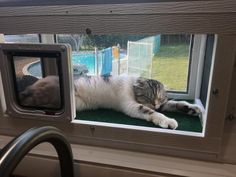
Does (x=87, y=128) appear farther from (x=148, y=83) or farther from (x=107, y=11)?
(x=107, y=11)

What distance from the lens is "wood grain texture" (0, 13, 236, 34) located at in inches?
23.0

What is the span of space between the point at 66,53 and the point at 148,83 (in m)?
0.35

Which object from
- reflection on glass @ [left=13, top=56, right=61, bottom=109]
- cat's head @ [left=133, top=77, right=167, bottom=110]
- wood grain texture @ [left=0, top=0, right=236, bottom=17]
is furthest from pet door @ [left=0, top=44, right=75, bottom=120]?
cat's head @ [left=133, top=77, right=167, bottom=110]

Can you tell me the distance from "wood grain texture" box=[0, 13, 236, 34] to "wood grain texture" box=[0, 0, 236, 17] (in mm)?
11

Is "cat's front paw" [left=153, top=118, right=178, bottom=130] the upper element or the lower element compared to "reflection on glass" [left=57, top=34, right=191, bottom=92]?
lower

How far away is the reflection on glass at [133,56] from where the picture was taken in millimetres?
796

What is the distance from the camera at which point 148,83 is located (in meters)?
0.89

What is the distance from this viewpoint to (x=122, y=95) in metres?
0.90

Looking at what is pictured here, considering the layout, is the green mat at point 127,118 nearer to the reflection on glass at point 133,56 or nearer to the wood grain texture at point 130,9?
the reflection on glass at point 133,56

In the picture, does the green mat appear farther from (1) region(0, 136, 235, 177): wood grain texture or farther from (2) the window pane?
(2) the window pane

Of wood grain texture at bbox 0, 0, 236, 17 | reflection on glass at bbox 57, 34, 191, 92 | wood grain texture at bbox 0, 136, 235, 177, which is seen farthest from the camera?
reflection on glass at bbox 57, 34, 191, 92

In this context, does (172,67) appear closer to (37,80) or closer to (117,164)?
(117,164)

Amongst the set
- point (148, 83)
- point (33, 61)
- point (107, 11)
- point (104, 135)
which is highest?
point (107, 11)

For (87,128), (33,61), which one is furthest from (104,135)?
(33,61)
